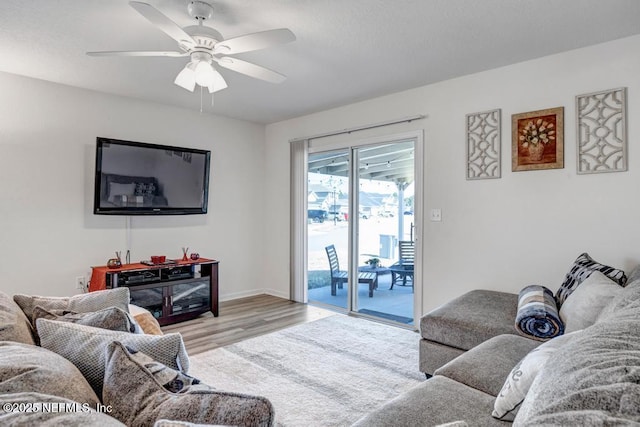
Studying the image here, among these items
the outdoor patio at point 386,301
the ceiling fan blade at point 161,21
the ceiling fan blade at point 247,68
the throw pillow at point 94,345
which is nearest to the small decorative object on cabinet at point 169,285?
the outdoor patio at point 386,301

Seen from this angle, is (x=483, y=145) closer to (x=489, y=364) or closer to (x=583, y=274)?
(x=583, y=274)

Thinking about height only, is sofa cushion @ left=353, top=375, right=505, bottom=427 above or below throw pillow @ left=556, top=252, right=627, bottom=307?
below

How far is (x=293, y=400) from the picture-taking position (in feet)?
7.89

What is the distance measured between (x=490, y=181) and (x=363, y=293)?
6.55 feet

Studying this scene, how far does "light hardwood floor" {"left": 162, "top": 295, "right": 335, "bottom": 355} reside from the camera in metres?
Answer: 3.53

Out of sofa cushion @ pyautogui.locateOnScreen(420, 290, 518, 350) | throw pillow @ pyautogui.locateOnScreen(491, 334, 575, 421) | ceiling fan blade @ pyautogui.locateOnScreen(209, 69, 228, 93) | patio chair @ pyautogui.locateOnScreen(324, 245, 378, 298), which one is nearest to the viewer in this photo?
throw pillow @ pyautogui.locateOnScreen(491, 334, 575, 421)

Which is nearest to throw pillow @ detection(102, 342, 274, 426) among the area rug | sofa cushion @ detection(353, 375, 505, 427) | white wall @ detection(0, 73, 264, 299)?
sofa cushion @ detection(353, 375, 505, 427)

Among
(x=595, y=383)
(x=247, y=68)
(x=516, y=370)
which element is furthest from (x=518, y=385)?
(x=247, y=68)

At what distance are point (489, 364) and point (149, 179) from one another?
379 cm

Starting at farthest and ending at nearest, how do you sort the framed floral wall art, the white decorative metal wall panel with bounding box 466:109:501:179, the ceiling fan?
the white decorative metal wall panel with bounding box 466:109:501:179 → the framed floral wall art → the ceiling fan

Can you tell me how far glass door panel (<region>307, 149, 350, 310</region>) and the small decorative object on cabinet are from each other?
54.1 inches

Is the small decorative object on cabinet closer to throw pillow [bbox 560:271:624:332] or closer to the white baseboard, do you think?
the white baseboard

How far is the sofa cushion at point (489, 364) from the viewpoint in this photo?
1656mm

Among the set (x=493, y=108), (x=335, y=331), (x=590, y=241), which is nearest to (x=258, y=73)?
(x=493, y=108)
